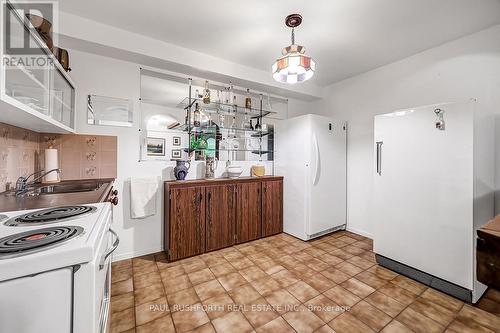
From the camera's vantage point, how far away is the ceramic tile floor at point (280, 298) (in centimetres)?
146

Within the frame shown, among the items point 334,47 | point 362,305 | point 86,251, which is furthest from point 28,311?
point 334,47

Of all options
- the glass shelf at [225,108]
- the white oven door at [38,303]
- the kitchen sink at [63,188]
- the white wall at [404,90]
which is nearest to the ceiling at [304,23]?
the white wall at [404,90]

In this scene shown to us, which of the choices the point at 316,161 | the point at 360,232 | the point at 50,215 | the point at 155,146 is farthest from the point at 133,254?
the point at 360,232

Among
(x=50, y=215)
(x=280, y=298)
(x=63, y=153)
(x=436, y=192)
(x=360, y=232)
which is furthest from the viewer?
(x=360, y=232)

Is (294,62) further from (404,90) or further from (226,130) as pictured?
(404,90)

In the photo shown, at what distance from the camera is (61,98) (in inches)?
68.6

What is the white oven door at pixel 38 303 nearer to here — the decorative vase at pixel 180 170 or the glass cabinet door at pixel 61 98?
the glass cabinet door at pixel 61 98

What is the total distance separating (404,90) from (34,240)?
3.64 meters

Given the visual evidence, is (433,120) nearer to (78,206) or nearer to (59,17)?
(78,206)

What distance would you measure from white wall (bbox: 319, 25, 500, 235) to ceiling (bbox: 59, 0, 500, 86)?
0.17 meters

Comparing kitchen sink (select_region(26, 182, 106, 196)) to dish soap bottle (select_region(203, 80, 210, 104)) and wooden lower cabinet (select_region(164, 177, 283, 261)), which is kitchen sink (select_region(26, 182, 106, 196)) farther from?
dish soap bottle (select_region(203, 80, 210, 104))

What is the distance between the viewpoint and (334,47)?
240 centimetres

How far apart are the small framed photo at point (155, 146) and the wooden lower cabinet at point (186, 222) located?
59cm

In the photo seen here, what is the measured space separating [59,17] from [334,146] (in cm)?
346
